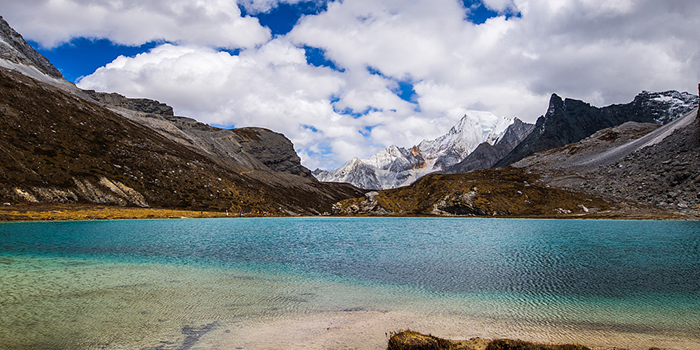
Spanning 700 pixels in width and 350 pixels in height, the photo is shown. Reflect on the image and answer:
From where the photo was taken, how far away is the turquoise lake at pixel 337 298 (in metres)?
15.3

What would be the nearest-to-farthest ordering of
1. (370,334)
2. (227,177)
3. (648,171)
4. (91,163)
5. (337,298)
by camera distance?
(370,334)
(337,298)
(648,171)
(91,163)
(227,177)

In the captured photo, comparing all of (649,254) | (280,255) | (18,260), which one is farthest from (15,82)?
(649,254)

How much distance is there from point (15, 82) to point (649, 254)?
21428cm

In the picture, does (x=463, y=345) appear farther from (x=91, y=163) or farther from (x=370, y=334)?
(x=91, y=163)

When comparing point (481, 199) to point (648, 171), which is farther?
point (481, 199)

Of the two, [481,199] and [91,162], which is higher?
[91,162]

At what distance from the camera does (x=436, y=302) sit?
2059cm

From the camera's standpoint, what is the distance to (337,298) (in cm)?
2161

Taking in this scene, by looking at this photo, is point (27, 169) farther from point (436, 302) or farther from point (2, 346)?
point (436, 302)

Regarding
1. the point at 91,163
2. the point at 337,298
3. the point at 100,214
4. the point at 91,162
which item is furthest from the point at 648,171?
the point at 91,162

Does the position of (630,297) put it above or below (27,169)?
below

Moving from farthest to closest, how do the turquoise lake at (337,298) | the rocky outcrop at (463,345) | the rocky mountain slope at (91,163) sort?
1. the rocky mountain slope at (91,163)
2. the turquoise lake at (337,298)
3. the rocky outcrop at (463,345)

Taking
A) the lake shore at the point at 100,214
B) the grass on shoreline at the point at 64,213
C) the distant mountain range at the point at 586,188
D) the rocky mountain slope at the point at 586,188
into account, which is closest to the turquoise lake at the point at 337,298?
the grass on shoreline at the point at 64,213

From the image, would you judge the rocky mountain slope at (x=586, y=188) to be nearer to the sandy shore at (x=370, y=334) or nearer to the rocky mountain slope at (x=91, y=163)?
the rocky mountain slope at (x=91, y=163)
